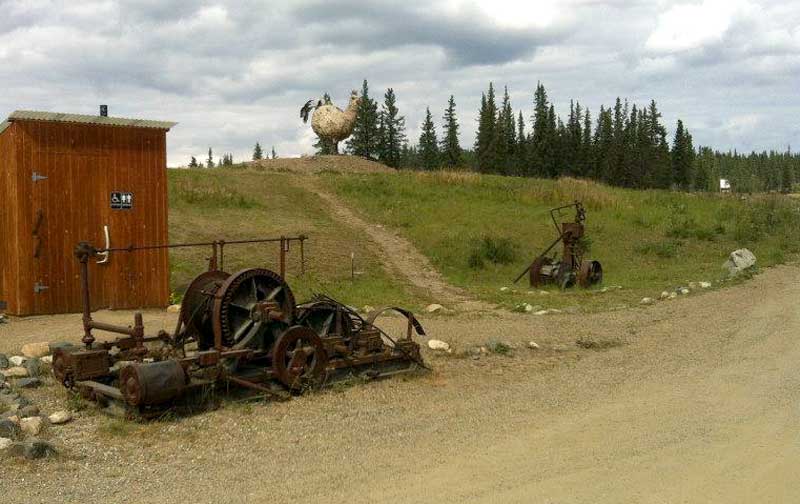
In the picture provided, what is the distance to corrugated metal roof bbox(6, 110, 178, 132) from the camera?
42.7 ft

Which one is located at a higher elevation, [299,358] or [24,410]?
[299,358]

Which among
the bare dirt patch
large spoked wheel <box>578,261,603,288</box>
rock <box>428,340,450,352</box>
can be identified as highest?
the bare dirt patch

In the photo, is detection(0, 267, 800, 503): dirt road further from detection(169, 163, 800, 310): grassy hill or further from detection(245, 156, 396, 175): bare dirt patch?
detection(245, 156, 396, 175): bare dirt patch

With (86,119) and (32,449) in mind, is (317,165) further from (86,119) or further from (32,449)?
(32,449)

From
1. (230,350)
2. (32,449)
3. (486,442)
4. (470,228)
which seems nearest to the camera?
(32,449)

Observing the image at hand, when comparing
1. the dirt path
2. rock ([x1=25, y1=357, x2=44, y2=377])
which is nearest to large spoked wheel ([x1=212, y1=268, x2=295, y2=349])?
rock ([x1=25, y1=357, x2=44, y2=377])

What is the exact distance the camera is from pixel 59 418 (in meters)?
7.00

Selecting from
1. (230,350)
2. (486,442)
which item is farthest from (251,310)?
(486,442)

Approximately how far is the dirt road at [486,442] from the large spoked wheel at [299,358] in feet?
0.83

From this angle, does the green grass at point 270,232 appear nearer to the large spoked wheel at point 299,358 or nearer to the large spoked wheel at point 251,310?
the large spoked wheel at point 251,310

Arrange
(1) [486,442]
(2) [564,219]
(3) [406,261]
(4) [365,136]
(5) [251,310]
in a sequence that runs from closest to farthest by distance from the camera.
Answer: (1) [486,442] → (5) [251,310] → (3) [406,261] → (2) [564,219] → (4) [365,136]

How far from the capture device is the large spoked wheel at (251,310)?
25.9 ft

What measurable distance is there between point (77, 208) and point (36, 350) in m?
4.18

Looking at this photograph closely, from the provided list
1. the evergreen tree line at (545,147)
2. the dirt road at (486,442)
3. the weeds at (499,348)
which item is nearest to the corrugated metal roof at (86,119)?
the dirt road at (486,442)
